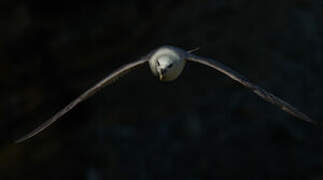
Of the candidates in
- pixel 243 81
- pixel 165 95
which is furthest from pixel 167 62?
pixel 165 95

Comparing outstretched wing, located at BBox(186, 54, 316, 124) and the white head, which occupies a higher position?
the white head

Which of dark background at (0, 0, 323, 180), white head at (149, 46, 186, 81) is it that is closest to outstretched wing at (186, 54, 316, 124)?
white head at (149, 46, 186, 81)

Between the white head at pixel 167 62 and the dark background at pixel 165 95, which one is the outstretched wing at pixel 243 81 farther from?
the dark background at pixel 165 95

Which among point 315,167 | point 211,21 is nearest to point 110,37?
point 211,21

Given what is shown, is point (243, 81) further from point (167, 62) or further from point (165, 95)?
point (165, 95)

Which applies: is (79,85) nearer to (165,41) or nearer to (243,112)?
(165,41)

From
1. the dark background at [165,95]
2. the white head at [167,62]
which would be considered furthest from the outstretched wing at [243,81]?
the dark background at [165,95]

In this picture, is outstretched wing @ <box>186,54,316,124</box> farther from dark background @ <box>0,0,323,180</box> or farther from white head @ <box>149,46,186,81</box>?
dark background @ <box>0,0,323,180</box>
